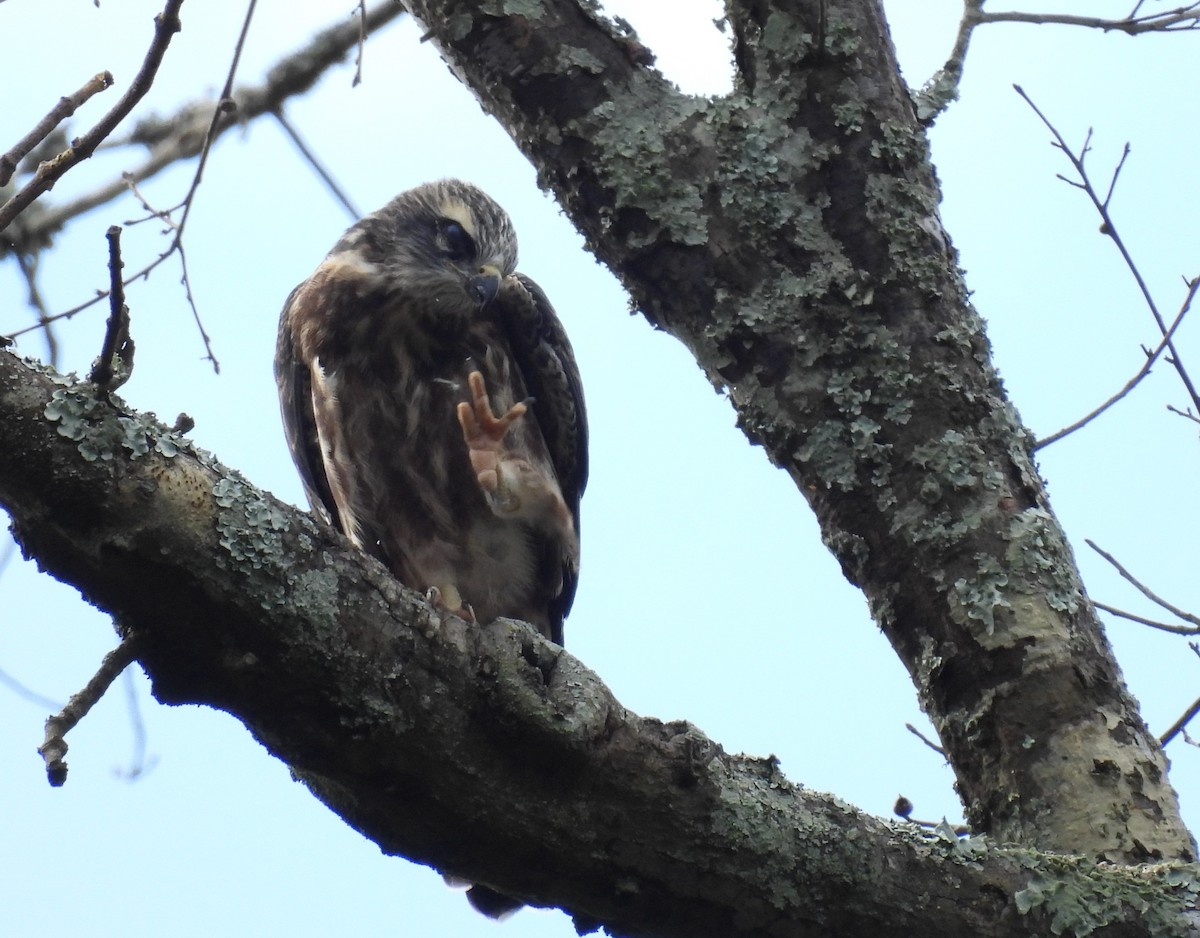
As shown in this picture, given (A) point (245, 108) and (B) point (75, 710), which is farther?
(A) point (245, 108)

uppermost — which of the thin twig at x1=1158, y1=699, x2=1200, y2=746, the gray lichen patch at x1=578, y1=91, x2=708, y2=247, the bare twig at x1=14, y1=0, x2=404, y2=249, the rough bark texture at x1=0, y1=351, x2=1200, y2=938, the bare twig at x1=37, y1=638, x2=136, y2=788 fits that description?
the bare twig at x1=14, y1=0, x2=404, y2=249

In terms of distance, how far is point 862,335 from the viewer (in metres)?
2.78

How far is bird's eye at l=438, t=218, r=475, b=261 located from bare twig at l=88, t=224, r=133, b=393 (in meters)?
2.51

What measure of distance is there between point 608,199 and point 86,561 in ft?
5.29

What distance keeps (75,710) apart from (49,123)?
778 millimetres

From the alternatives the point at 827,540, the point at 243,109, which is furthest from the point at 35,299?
the point at 827,540

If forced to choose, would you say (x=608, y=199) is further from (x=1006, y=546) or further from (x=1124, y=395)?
(x=1124, y=395)

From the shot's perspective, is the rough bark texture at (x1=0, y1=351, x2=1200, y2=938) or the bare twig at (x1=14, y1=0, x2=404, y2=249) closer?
the rough bark texture at (x1=0, y1=351, x2=1200, y2=938)

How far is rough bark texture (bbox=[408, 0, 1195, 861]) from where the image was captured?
2521 millimetres

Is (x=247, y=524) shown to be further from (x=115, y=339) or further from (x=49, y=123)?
(x=49, y=123)

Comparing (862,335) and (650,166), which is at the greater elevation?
(650,166)

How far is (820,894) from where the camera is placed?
2.06 metres

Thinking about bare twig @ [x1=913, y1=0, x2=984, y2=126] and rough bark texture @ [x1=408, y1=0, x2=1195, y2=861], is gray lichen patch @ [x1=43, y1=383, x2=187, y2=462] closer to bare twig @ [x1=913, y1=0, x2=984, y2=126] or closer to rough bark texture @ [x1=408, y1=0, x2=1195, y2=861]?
rough bark texture @ [x1=408, y1=0, x2=1195, y2=861]

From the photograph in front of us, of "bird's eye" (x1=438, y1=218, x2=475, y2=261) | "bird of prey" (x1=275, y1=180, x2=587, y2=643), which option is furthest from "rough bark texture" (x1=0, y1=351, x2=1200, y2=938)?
"bird's eye" (x1=438, y1=218, x2=475, y2=261)
